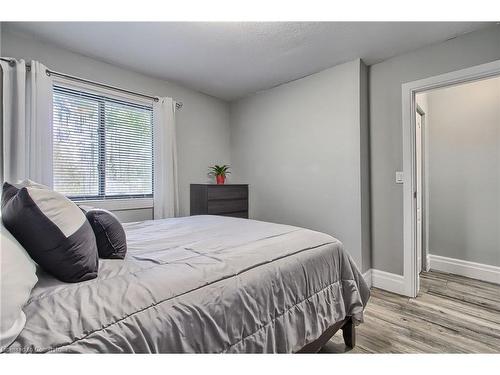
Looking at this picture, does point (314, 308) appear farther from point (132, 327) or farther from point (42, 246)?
point (42, 246)

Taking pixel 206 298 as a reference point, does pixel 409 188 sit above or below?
above

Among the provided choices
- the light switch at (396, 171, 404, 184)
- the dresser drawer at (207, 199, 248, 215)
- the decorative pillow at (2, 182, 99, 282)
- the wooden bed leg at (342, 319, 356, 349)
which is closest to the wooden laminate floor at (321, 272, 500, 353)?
the wooden bed leg at (342, 319, 356, 349)

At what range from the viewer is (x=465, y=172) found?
119 inches

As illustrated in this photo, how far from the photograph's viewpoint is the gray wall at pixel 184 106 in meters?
2.24

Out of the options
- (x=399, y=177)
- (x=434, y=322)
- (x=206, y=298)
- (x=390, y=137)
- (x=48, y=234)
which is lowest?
(x=434, y=322)

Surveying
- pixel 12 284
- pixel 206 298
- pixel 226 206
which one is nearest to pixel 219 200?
pixel 226 206

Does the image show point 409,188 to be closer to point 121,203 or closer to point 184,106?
point 184,106

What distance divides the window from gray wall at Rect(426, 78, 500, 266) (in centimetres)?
365

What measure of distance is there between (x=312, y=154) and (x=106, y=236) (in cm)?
238

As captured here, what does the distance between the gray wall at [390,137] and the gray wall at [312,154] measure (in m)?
0.12

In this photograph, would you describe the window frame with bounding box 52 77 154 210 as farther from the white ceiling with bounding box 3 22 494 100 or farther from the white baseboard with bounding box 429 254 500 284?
the white baseboard with bounding box 429 254 500 284

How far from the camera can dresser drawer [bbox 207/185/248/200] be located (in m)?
3.23

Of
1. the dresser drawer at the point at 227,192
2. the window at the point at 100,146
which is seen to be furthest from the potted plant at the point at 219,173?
the window at the point at 100,146
